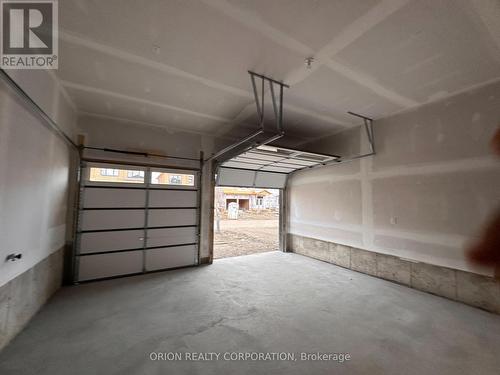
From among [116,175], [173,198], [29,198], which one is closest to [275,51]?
[29,198]

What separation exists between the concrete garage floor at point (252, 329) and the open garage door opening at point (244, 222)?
2.88 meters

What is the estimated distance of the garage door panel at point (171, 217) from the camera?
4.67 metres

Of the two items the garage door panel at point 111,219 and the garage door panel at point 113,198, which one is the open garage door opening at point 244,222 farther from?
the garage door panel at point 113,198

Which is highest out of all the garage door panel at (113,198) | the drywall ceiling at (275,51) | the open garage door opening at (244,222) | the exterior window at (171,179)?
the drywall ceiling at (275,51)

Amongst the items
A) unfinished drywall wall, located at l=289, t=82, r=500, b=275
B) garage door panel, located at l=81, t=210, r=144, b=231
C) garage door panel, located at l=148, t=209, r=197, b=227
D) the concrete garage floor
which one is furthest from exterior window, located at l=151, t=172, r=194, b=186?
unfinished drywall wall, located at l=289, t=82, r=500, b=275

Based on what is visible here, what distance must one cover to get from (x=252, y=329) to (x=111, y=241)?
3.34 m

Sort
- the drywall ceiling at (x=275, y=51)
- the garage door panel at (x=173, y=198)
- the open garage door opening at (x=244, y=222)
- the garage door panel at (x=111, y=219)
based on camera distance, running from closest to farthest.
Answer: the drywall ceiling at (x=275, y=51), the garage door panel at (x=111, y=219), the garage door panel at (x=173, y=198), the open garage door opening at (x=244, y=222)

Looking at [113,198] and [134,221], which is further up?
[113,198]

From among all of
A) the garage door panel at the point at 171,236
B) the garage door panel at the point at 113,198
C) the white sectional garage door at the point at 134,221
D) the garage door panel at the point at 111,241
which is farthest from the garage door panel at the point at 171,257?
the garage door panel at the point at 113,198

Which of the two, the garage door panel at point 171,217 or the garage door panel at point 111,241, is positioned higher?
the garage door panel at point 171,217

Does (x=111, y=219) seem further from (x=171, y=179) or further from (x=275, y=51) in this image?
(x=275, y=51)

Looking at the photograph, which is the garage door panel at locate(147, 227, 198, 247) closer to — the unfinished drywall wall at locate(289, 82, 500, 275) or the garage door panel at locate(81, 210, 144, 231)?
the garage door panel at locate(81, 210, 144, 231)

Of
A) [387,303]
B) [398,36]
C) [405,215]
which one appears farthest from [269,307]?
[398,36]

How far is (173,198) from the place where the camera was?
16.1 ft
